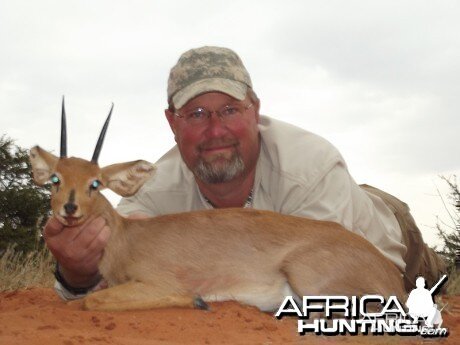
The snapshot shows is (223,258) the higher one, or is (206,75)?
(206,75)

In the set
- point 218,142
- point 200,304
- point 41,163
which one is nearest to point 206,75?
point 218,142

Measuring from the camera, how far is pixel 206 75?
8.39 meters

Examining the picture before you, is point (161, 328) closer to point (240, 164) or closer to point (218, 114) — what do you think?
point (240, 164)

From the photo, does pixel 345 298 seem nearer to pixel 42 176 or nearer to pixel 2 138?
pixel 42 176

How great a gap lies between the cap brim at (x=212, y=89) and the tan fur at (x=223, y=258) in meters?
1.43

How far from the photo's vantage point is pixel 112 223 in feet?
23.1

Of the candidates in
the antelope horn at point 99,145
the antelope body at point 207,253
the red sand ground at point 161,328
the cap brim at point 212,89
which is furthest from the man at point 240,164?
the red sand ground at point 161,328

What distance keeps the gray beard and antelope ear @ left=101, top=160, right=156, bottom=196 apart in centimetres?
116

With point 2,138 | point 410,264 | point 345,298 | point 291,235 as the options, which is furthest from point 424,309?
point 2,138

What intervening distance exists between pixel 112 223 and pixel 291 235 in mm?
1692

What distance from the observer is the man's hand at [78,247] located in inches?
258

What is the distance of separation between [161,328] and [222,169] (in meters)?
2.89

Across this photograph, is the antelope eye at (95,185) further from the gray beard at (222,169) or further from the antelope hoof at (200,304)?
the gray beard at (222,169)

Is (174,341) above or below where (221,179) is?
below
